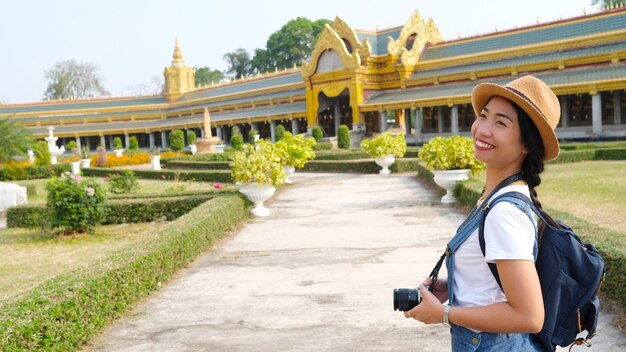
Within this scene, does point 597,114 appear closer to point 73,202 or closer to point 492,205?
point 73,202

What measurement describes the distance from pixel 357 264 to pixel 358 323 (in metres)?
2.14

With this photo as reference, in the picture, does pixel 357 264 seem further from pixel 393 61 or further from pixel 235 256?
pixel 393 61

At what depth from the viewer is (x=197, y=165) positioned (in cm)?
2581

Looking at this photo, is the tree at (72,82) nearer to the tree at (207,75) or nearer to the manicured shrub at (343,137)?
the tree at (207,75)

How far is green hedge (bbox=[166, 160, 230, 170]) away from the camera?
81.6ft

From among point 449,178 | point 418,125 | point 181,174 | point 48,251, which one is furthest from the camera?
point 418,125

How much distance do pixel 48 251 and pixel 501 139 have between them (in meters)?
8.71

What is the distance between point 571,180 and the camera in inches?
567

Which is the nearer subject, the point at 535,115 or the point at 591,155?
the point at 535,115

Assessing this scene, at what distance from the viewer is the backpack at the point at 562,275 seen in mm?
1814

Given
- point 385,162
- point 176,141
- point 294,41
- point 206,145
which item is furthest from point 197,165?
point 294,41

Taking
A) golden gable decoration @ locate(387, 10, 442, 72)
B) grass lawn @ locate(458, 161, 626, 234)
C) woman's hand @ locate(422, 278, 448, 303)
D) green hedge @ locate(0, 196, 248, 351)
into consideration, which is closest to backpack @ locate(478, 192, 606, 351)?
woman's hand @ locate(422, 278, 448, 303)

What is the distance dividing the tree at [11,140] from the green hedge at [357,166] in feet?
32.6

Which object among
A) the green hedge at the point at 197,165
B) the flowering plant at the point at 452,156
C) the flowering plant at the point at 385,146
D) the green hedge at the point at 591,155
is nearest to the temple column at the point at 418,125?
the green hedge at the point at 197,165
